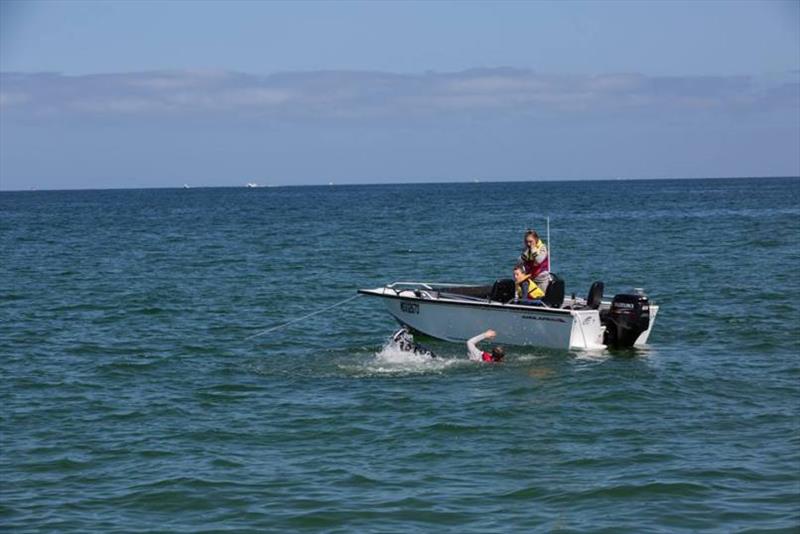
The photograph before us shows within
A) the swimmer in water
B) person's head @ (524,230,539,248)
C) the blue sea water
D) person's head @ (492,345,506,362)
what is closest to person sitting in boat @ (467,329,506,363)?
person's head @ (492,345,506,362)

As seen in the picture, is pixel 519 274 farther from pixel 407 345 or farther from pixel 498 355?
pixel 407 345

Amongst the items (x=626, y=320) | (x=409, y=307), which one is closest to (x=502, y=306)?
(x=626, y=320)

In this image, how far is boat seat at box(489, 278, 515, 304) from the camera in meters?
20.5

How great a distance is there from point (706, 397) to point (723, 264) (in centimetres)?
2169

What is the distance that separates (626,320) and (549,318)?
1374mm

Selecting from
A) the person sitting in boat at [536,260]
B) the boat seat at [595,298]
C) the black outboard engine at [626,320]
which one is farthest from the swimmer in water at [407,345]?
the black outboard engine at [626,320]

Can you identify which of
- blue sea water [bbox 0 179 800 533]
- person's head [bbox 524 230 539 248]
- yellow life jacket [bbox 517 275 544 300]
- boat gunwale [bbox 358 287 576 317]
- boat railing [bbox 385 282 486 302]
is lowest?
blue sea water [bbox 0 179 800 533]

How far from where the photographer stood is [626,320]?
1973 centimetres

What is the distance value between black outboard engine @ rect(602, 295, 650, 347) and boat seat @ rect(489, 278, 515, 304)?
172 cm

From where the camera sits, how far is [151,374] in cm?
1858

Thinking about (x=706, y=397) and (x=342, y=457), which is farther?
(x=706, y=397)

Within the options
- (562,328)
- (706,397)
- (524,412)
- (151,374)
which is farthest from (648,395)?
(151,374)

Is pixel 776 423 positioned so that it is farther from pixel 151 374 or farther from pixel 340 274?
pixel 340 274

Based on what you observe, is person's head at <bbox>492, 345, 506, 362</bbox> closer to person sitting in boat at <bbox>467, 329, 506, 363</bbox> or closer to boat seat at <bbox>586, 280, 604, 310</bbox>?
person sitting in boat at <bbox>467, 329, 506, 363</bbox>
